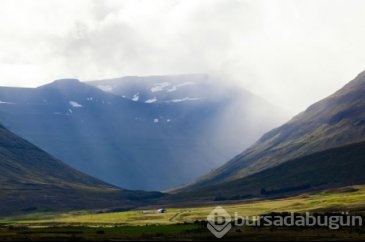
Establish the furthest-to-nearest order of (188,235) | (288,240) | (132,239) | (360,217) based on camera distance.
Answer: (360,217) → (188,235) → (132,239) → (288,240)

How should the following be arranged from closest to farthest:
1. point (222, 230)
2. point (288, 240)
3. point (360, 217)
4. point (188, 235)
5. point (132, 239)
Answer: point (288, 240), point (132, 239), point (188, 235), point (222, 230), point (360, 217)

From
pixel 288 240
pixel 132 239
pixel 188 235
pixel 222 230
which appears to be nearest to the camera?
pixel 288 240

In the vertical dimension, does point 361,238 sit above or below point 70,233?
below

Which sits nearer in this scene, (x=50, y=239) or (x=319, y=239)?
(x=319, y=239)

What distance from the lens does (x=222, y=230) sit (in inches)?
5945

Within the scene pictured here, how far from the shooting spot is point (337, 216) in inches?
7259

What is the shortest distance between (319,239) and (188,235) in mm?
28788

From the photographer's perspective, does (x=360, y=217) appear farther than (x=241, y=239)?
Yes

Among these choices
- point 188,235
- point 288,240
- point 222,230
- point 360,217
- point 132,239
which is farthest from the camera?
point 360,217

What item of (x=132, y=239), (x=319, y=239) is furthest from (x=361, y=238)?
(x=132, y=239)

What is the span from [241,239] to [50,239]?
1496 inches

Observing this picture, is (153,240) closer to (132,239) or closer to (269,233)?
(132,239)

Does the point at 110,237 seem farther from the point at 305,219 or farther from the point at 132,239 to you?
the point at 305,219

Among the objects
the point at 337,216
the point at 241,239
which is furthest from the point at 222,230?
the point at 337,216
